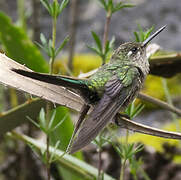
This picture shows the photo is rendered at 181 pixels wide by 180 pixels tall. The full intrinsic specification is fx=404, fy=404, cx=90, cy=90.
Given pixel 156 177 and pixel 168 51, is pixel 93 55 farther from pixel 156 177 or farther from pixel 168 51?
pixel 156 177

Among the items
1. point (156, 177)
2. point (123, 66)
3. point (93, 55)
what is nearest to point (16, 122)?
point (123, 66)

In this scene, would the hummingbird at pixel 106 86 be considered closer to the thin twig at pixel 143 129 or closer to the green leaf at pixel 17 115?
the thin twig at pixel 143 129

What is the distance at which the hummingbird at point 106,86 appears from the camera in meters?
1.31

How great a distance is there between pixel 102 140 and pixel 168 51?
11.6 ft

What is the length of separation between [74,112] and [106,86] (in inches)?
79.3

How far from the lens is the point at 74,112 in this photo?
359cm

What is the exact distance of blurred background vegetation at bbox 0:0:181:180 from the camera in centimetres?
171

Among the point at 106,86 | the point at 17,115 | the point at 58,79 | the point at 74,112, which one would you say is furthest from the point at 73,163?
the point at 74,112

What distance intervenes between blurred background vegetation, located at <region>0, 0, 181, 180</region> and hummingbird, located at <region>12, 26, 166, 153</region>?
8 cm

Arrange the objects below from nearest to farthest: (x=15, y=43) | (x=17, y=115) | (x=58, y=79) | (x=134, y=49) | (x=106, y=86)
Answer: (x=58, y=79) < (x=106, y=86) < (x=17, y=115) < (x=134, y=49) < (x=15, y=43)

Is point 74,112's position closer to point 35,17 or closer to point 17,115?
point 35,17

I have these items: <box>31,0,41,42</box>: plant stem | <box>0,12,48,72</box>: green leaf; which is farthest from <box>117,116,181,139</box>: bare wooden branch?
<box>31,0,41,42</box>: plant stem

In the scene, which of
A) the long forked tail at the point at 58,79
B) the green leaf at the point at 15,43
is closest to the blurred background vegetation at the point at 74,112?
the green leaf at the point at 15,43

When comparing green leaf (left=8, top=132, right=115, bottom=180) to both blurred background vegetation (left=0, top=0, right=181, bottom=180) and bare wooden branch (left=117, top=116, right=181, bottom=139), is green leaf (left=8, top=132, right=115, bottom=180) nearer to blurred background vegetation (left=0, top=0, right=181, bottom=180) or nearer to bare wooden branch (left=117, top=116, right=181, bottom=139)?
blurred background vegetation (left=0, top=0, right=181, bottom=180)
